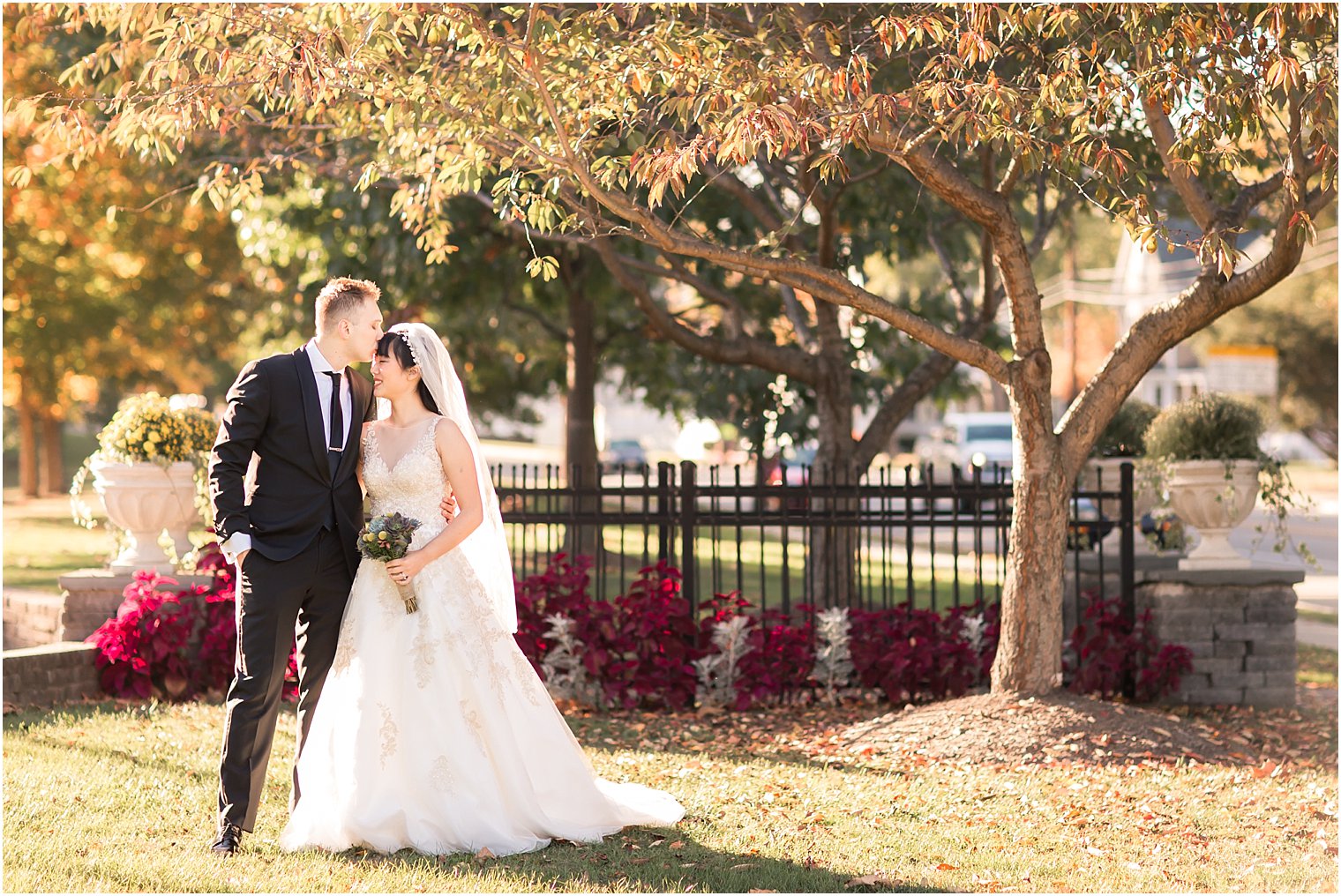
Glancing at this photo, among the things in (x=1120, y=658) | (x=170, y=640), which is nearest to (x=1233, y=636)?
(x=1120, y=658)

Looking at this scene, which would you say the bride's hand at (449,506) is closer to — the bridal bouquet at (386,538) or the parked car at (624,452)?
the bridal bouquet at (386,538)

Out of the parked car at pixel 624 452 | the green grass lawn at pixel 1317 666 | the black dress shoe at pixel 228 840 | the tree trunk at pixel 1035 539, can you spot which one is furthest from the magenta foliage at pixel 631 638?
the parked car at pixel 624 452

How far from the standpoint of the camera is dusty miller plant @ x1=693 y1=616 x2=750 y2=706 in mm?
8672

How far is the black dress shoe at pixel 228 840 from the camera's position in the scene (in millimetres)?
5051

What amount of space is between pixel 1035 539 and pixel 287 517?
4.45m

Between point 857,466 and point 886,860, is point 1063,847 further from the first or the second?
point 857,466

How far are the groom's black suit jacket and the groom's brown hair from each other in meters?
0.17

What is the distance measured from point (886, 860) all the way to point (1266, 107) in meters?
4.00

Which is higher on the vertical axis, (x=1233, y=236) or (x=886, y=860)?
(x=1233, y=236)

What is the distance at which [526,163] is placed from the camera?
23.8ft

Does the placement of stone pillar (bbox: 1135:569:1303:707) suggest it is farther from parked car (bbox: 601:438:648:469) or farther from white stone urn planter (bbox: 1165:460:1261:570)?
parked car (bbox: 601:438:648:469)

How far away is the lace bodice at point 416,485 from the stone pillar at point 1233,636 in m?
5.81

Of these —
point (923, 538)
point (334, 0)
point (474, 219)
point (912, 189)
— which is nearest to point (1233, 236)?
point (334, 0)

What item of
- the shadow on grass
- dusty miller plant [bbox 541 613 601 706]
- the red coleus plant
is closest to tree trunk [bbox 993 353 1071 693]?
dusty miller plant [bbox 541 613 601 706]
